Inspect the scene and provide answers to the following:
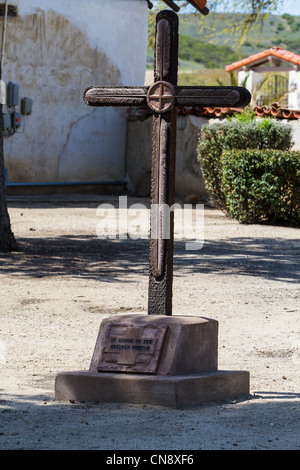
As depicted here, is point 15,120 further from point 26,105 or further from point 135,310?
point 135,310

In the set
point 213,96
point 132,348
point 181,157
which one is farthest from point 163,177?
point 181,157

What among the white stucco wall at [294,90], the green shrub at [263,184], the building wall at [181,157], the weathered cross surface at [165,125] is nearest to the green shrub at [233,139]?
the green shrub at [263,184]

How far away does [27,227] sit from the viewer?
12.4 meters

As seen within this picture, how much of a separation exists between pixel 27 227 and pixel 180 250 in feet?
10.2

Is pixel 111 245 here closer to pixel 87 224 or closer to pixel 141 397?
pixel 87 224

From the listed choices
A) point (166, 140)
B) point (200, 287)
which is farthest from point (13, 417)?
point (200, 287)

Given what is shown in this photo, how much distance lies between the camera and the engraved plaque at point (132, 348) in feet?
14.5

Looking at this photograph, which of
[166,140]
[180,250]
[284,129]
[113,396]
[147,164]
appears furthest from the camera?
[147,164]

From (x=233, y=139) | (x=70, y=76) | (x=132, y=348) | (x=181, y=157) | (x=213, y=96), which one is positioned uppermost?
(x=70, y=76)

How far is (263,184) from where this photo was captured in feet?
40.4

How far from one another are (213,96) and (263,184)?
7.76 meters

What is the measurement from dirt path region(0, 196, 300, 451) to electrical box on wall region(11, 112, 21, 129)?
3686 mm

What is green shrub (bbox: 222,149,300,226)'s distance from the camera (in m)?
12.3

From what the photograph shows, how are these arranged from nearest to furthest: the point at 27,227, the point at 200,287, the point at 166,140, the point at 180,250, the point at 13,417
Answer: the point at 13,417 < the point at 166,140 < the point at 200,287 < the point at 180,250 < the point at 27,227
